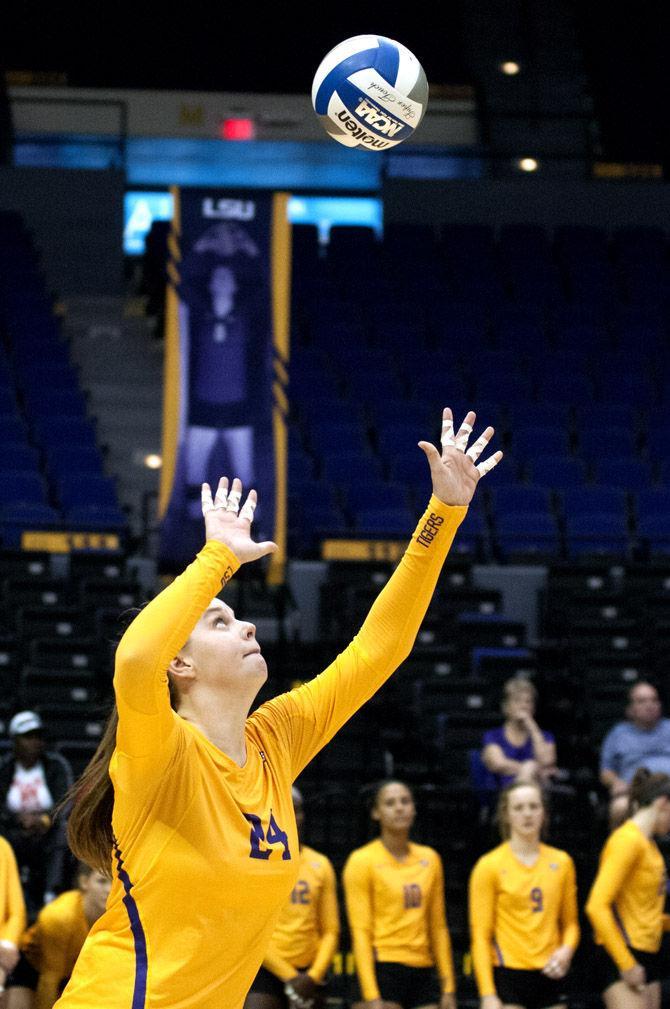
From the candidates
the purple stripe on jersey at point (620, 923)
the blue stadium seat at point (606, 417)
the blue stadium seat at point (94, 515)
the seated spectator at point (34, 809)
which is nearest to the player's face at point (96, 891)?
the seated spectator at point (34, 809)

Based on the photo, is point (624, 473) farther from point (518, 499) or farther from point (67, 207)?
point (67, 207)

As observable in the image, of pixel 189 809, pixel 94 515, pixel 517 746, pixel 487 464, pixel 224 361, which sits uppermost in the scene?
pixel 224 361

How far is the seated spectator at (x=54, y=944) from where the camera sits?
286 inches

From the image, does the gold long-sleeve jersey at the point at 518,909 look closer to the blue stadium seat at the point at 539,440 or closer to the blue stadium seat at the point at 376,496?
the blue stadium seat at the point at 376,496

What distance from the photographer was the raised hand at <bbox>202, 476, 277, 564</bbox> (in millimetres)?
3403

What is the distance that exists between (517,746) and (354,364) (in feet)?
23.6

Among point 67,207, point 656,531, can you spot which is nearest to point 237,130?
point 67,207

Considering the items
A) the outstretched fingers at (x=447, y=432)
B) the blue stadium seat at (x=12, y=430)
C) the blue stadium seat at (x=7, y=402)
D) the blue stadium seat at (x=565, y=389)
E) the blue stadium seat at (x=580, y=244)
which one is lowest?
the outstretched fingers at (x=447, y=432)

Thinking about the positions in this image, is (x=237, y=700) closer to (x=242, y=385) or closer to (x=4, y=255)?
(x=242, y=385)

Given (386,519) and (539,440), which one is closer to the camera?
(386,519)

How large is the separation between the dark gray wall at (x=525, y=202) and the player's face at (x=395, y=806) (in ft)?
41.4

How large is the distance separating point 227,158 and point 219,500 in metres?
17.9

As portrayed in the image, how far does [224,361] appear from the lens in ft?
38.6

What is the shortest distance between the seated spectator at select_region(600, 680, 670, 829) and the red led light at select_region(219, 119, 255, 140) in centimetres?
1276
